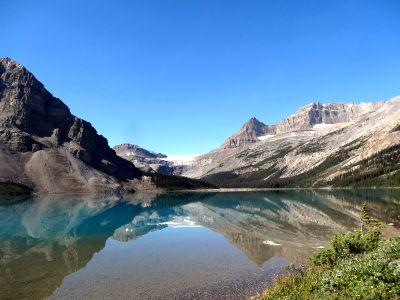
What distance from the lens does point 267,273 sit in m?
36.4

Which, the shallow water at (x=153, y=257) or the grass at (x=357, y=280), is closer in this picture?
the grass at (x=357, y=280)

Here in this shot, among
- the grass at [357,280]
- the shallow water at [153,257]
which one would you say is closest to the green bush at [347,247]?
the grass at [357,280]

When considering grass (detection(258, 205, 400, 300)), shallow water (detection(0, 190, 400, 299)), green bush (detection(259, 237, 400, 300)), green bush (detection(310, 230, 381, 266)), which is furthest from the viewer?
shallow water (detection(0, 190, 400, 299))

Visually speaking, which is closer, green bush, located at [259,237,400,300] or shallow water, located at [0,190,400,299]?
green bush, located at [259,237,400,300]

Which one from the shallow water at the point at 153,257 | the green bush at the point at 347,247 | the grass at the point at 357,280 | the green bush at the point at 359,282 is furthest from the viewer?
the shallow water at the point at 153,257

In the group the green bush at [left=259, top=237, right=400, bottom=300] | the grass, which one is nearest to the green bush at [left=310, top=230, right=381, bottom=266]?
the grass

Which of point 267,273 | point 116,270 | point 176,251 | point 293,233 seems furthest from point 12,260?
point 293,233

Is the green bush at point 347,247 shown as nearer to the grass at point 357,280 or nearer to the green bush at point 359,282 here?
the grass at point 357,280

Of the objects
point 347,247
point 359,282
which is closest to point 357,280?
point 359,282

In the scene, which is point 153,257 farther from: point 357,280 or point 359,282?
point 359,282

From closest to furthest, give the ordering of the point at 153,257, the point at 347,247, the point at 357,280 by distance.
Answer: the point at 357,280 → the point at 347,247 → the point at 153,257

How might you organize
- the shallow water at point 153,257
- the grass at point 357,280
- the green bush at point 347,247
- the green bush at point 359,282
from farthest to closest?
the shallow water at point 153,257
the green bush at point 347,247
the grass at point 357,280
the green bush at point 359,282

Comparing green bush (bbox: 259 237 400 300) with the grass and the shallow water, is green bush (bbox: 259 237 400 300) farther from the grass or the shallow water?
the shallow water

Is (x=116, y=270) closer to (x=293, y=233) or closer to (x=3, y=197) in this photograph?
(x=293, y=233)
